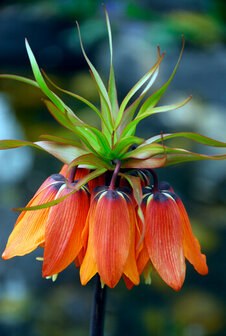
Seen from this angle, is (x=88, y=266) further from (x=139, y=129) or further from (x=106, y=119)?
(x=139, y=129)

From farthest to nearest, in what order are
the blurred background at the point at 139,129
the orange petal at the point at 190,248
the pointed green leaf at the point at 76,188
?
the blurred background at the point at 139,129
the orange petal at the point at 190,248
the pointed green leaf at the point at 76,188

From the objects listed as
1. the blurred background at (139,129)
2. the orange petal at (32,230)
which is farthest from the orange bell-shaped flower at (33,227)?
the blurred background at (139,129)

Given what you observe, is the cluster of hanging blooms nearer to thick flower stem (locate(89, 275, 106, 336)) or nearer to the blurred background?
thick flower stem (locate(89, 275, 106, 336))

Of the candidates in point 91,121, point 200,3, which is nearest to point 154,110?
point 91,121

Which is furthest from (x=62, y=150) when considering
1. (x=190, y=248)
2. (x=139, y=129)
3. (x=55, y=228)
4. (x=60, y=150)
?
(x=139, y=129)

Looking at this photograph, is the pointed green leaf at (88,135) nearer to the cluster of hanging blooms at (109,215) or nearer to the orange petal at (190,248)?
the cluster of hanging blooms at (109,215)

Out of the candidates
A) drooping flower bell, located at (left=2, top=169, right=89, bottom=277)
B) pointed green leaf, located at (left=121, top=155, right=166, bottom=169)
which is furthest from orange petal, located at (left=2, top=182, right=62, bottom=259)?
pointed green leaf, located at (left=121, top=155, right=166, bottom=169)

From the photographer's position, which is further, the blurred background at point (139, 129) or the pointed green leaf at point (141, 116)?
the blurred background at point (139, 129)
